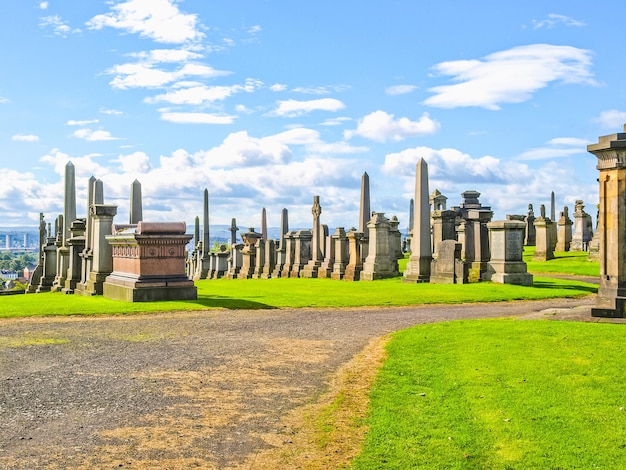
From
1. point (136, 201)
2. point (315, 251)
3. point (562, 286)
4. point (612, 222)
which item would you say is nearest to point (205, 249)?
point (315, 251)

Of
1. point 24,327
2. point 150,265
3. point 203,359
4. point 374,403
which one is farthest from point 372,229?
point 374,403

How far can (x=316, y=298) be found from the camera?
1866 cm

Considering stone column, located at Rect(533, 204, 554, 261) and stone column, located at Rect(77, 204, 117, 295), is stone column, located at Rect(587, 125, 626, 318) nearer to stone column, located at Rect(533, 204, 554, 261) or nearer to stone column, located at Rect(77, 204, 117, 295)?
stone column, located at Rect(77, 204, 117, 295)

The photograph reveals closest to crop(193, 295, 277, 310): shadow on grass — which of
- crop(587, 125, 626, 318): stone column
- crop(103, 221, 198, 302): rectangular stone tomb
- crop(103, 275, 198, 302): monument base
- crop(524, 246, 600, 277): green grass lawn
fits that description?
crop(103, 275, 198, 302): monument base

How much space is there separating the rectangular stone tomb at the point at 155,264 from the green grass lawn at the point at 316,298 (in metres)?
0.52

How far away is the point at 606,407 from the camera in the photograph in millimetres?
6262

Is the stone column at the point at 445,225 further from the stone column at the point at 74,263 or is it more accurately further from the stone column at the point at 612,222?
the stone column at the point at 612,222

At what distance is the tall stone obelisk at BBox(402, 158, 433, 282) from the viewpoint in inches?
1009

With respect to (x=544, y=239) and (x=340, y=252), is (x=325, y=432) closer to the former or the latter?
(x=340, y=252)

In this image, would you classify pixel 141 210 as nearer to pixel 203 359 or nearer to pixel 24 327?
pixel 24 327

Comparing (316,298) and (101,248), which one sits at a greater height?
(101,248)

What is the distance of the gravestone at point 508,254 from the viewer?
23.3 meters

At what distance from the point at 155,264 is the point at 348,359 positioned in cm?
920

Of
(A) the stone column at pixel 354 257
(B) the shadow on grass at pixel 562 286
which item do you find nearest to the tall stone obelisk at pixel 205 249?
(A) the stone column at pixel 354 257
